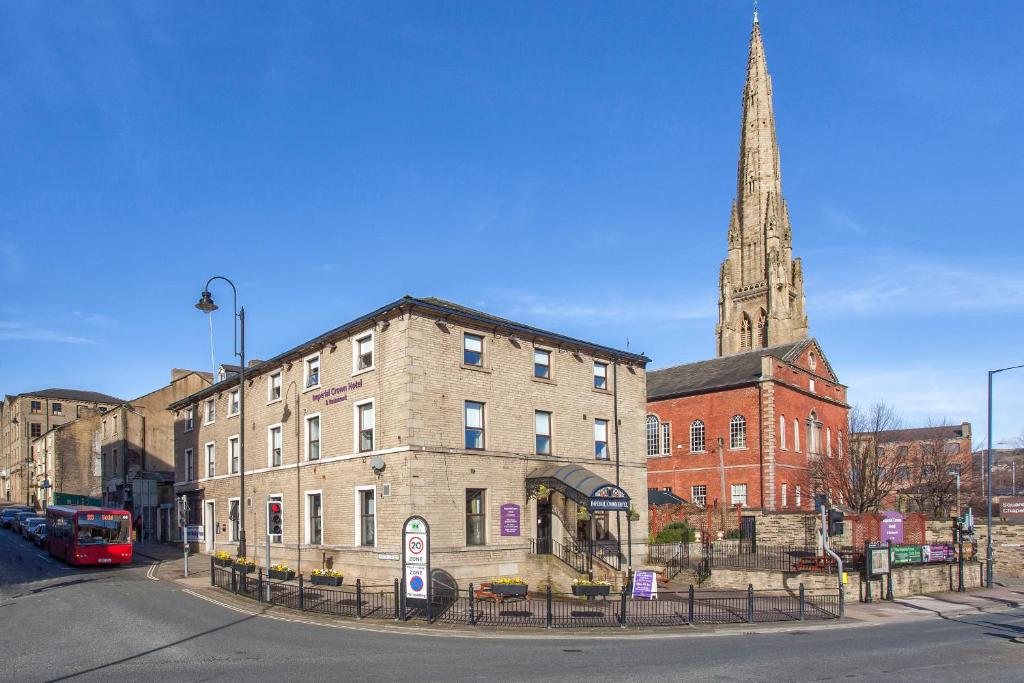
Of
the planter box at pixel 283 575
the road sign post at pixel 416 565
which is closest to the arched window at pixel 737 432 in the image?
the planter box at pixel 283 575

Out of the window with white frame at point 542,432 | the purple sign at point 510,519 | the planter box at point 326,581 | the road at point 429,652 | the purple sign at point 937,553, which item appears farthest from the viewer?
the purple sign at point 937,553

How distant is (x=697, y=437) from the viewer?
56.8m

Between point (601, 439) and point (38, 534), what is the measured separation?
110 feet

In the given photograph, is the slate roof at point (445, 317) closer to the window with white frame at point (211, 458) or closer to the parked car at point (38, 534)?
the window with white frame at point (211, 458)

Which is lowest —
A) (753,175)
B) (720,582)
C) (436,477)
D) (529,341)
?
(720,582)

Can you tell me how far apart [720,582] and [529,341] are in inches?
451

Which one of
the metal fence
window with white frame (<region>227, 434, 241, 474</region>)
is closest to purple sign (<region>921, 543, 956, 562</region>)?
the metal fence

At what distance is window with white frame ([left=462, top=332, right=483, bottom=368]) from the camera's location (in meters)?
28.5

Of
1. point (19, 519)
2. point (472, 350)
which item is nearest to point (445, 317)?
point (472, 350)

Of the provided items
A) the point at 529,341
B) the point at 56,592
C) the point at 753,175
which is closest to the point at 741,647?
the point at 529,341

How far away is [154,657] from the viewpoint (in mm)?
15000

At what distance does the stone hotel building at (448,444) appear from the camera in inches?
1043

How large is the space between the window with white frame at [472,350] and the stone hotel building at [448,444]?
5 cm

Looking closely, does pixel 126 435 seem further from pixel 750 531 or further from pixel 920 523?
pixel 920 523
